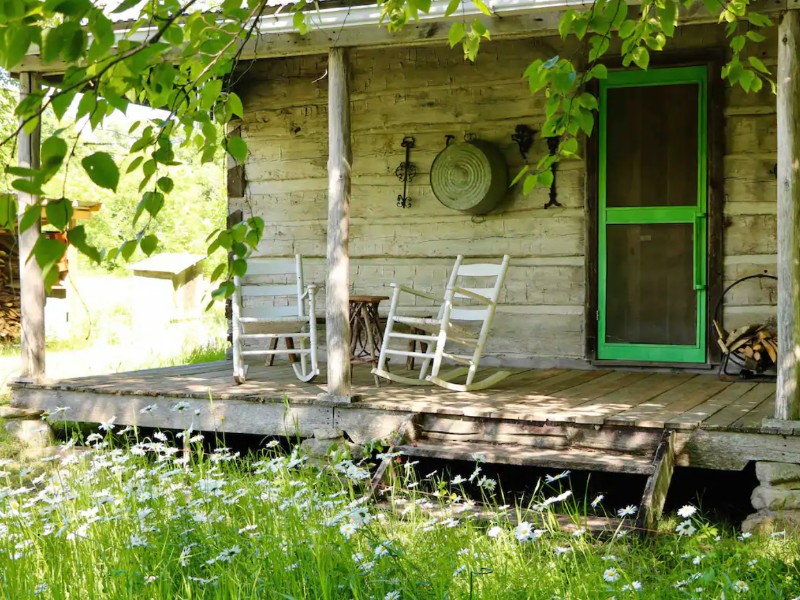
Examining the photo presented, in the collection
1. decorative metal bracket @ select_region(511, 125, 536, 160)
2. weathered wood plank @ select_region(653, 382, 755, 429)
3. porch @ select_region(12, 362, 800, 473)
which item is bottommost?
porch @ select_region(12, 362, 800, 473)

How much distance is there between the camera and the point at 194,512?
3299mm

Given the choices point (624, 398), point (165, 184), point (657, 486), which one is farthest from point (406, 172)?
point (165, 184)

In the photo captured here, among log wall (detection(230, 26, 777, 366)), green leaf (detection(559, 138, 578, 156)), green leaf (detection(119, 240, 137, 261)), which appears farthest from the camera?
log wall (detection(230, 26, 777, 366))

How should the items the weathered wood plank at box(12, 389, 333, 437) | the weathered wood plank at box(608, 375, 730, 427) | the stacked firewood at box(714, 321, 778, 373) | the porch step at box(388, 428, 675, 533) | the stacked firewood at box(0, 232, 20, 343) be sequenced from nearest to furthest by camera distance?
the porch step at box(388, 428, 675, 533)
the weathered wood plank at box(608, 375, 730, 427)
the weathered wood plank at box(12, 389, 333, 437)
the stacked firewood at box(714, 321, 778, 373)
the stacked firewood at box(0, 232, 20, 343)

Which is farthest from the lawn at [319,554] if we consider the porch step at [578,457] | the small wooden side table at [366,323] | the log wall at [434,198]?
the log wall at [434,198]

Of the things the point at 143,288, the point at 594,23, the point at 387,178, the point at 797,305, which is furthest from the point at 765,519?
the point at 143,288

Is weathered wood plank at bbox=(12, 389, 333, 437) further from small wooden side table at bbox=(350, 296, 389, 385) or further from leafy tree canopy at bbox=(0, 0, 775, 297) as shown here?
leafy tree canopy at bbox=(0, 0, 775, 297)

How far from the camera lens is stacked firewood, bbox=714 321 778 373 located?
18.7ft

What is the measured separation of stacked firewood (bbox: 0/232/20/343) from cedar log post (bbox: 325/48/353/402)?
8488 mm

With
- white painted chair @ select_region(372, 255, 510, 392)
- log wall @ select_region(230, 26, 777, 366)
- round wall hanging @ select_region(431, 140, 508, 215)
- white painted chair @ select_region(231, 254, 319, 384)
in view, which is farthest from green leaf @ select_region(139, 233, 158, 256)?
log wall @ select_region(230, 26, 777, 366)

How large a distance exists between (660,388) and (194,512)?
10.4 ft

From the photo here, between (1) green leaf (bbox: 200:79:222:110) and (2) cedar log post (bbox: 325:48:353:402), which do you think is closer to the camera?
(1) green leaf (bbox: 200:79:222:110)

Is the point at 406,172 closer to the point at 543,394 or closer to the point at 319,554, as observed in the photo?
the point at 543,394

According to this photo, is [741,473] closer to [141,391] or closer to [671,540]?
[671,540]
